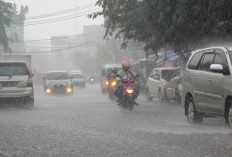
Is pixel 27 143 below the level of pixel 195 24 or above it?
below

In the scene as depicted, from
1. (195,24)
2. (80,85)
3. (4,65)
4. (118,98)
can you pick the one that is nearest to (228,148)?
(118,98)

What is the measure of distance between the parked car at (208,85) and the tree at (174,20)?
5485 mm

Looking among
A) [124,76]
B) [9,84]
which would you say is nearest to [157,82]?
[124,76]

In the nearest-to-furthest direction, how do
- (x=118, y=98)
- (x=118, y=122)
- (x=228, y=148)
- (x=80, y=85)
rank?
(x=228, y=148) < (x=118, y=122) < (x=118, y=98) < (x=80, y=85)

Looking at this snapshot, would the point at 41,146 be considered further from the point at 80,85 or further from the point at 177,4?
the point at 80,85

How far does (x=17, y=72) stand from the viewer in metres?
20.3

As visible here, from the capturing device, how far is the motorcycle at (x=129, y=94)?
58.1ft

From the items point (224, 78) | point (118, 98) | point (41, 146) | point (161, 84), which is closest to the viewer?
point (41, 146)

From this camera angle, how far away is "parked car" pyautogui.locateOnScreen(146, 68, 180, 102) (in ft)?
71.3

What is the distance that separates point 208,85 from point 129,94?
259 inches

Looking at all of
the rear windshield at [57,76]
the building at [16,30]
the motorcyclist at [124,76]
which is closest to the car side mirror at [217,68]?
the motorcyclist at [124,76]

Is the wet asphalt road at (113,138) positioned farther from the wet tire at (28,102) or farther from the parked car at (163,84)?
the parked car at (163,84)

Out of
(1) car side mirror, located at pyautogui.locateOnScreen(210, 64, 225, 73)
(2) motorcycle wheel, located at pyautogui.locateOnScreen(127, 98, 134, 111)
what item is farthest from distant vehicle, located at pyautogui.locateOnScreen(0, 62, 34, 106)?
(1) car side mirror, located at pyautogui.locateOnScreen(210, 64, 225, 73)

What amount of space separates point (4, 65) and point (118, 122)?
27.0 ft
